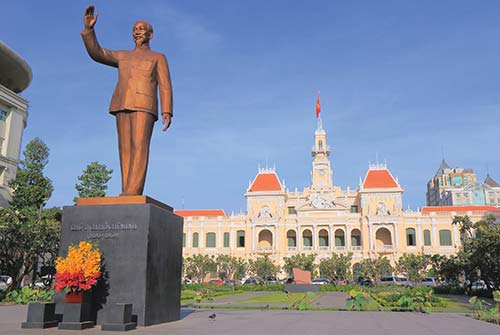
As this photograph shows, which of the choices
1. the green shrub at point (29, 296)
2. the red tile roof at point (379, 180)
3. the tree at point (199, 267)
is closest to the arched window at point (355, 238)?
the red tile roof at point (379, 180)

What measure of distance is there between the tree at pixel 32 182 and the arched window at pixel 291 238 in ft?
103

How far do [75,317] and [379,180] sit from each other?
52963 mm

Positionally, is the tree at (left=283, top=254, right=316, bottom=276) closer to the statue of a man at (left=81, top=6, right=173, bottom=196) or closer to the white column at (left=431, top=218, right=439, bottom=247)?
the white column at (left=431, top=218, right=439, bottom=247)

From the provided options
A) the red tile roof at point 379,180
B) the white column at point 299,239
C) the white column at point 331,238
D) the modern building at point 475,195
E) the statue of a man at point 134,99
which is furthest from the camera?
the modern building at point 475,195

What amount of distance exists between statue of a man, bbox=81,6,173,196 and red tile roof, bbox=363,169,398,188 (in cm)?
4971

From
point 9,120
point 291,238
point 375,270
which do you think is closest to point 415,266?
point 375,270

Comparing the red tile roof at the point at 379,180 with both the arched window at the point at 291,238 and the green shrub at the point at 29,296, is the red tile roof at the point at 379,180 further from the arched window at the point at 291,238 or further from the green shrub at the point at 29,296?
the green shrub at the point at 29,296

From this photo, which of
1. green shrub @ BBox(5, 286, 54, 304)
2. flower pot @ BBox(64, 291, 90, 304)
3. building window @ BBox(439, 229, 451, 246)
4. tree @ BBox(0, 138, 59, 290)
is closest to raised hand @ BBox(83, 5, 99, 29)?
flower pot @ BBox(64, 291, 90, 304)

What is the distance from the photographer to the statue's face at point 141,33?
29.0 ft

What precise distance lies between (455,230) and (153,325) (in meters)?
49.7

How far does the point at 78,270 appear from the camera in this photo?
Answer: 6785mm

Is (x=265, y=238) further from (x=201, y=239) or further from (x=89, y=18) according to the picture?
(x=89, y=18)

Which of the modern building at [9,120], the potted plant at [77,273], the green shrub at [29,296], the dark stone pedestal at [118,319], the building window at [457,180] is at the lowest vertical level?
the green shrub at [29,296]

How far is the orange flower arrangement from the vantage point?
6.76 metres
